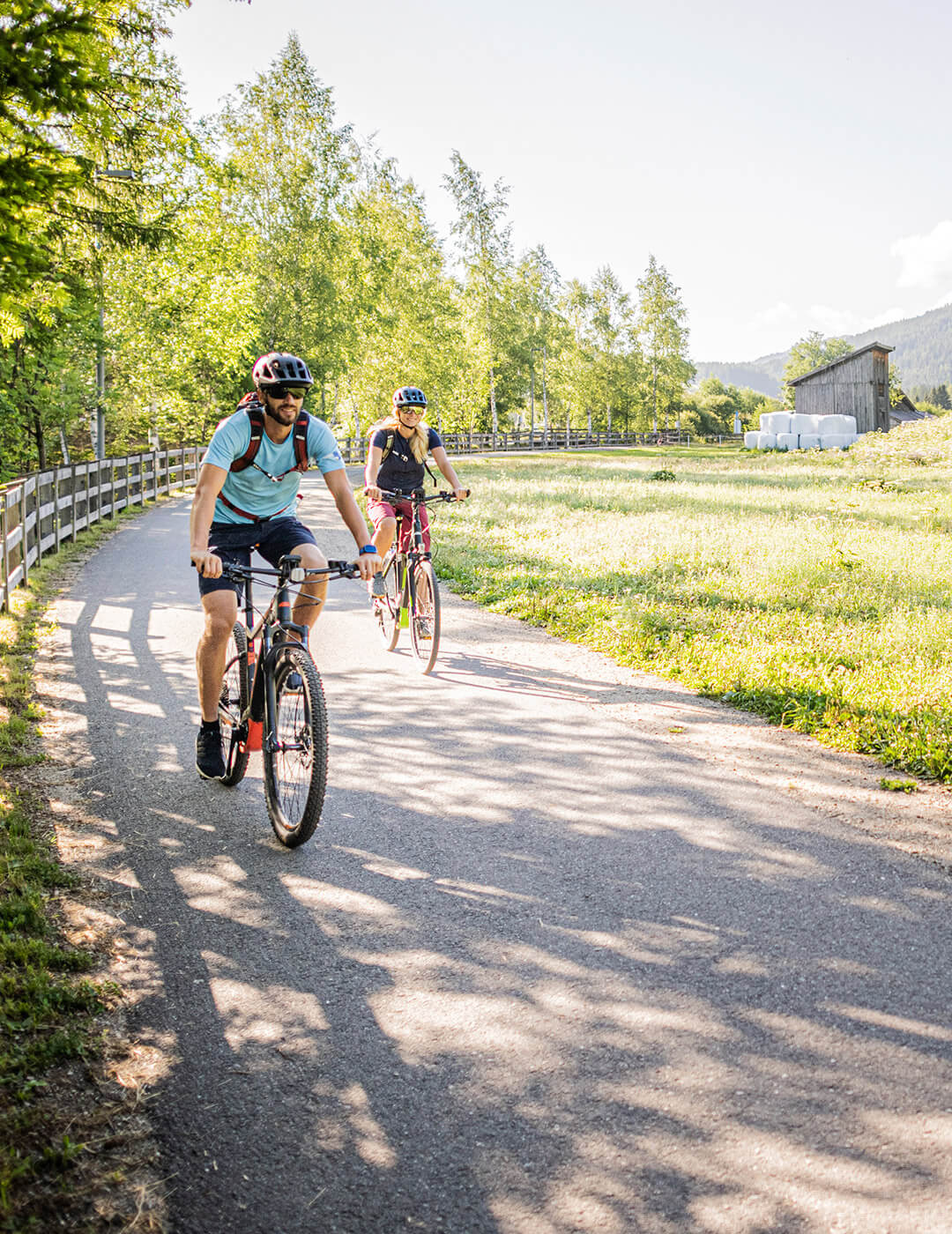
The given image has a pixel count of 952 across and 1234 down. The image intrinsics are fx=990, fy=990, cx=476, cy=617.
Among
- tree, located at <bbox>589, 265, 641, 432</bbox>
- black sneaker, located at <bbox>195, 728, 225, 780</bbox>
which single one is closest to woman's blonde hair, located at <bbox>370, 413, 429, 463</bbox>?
black sneaker, located at <bbox>195, 728, 225, 780</bbox>

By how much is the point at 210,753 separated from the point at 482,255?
52.3m

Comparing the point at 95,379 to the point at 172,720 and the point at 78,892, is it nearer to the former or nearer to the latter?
the point at 172,720

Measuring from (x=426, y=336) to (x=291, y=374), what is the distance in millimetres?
44038

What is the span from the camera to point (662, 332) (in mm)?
74750

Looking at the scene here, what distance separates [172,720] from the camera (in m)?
7.07

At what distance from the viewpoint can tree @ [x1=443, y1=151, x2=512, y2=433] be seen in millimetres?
52469

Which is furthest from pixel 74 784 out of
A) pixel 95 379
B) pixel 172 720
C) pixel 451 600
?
pixel 95 379

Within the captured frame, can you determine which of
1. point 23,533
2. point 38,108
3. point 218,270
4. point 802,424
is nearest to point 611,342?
point 802,424

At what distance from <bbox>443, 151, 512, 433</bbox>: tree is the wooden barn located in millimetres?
19366

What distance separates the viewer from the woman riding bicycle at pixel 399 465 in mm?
8891

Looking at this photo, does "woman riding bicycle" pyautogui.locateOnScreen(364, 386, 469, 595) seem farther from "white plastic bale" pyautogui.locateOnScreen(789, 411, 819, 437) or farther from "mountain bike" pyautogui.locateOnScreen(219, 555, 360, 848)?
"white plastic bale" pyautogui.locateOnScreen(789, 411, 819, 437)

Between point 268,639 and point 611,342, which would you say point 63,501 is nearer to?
point 268,639

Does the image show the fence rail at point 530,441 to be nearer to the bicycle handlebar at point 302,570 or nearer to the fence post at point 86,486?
the fence post at point 86,486

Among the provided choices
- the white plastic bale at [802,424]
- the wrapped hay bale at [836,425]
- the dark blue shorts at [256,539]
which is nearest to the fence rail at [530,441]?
the white plastic bale at [802,424]
